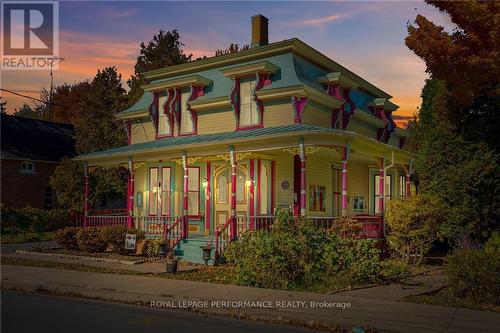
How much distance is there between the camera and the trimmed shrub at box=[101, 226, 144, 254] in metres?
18.8

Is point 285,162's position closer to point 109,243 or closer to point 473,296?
point 109,243

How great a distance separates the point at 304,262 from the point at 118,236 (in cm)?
884

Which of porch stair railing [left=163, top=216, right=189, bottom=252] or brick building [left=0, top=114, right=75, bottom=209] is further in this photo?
brick building [left=0, top=114, right=75, bottom=209]

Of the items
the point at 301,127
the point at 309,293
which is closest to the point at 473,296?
the point at 309,293

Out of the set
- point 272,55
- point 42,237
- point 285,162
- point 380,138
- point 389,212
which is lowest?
point 42,237

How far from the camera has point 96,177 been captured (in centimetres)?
2978

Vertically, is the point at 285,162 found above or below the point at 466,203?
above

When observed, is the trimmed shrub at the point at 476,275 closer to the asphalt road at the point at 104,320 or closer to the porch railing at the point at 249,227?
the asphalt road at the point at 104,320

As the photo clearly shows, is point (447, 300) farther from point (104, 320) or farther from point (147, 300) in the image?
point (104, 320)

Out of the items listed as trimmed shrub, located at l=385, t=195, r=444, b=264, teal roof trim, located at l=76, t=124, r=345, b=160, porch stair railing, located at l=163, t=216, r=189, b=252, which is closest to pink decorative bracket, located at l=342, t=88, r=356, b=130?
teal roof trim, located at l=76, t=124, r=345, b=160

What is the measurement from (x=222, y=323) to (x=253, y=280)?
3.81 meters

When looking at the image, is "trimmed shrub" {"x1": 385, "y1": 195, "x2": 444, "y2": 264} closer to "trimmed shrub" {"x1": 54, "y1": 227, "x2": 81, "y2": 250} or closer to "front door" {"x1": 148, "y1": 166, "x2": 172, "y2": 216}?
"front door" {"x1": 148, "y1": 166, "x2": 172, "y2": 216}

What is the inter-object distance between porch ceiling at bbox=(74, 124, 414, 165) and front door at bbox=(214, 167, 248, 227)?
165 centimetres

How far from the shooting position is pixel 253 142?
17250mm
